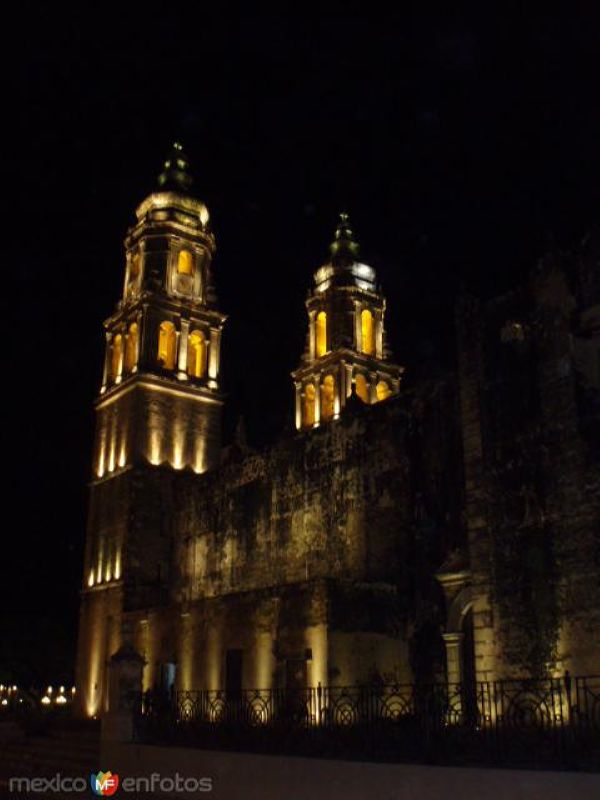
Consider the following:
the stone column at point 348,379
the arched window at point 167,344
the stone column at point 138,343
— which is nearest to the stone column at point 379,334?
the stone column at point 348,379

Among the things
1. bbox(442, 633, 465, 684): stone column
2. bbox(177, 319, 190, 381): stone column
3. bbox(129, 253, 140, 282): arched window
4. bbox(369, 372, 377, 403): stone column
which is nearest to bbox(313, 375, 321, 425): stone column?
bbox(369, 372, 377, 403): stone column

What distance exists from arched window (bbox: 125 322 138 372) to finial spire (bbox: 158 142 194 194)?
7.33 meters

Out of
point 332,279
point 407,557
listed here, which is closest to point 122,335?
point 332,279

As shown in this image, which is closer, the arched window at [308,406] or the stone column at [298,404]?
the arched window at [308,406]

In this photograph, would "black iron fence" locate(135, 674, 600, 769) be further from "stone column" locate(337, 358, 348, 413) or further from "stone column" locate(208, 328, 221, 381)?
"stone column" locate(337, 358, 348, 413)

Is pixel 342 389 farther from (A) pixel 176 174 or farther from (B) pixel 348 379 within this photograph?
(A) pixel 176 174

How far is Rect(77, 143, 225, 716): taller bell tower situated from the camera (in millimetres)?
32906

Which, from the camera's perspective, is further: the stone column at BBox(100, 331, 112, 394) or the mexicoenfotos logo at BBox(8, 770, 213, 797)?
the stone column at BBox(100, 331, 112, 394)

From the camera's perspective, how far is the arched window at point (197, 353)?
121 ft

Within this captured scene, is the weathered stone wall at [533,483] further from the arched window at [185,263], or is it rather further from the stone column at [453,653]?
the arched window at [185,263]

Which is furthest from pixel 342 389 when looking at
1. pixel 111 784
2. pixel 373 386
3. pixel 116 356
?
pixel 111 784

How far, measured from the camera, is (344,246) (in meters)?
44.0

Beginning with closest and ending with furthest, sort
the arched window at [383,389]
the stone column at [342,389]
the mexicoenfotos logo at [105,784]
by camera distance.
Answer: the mexicoenfotos logo at [105,784] < the stone column at [342,389] < the arched window at [383,389]


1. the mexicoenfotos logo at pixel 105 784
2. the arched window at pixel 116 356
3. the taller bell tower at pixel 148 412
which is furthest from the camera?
the arched window at pixel 116 356
